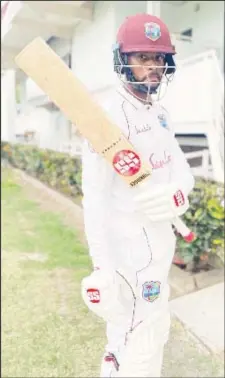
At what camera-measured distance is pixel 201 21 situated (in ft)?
24.7

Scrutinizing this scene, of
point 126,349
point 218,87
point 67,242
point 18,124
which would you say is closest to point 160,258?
point 126,349

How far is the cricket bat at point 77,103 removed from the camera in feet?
3.14

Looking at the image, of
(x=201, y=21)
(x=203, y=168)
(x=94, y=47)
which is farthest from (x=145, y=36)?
(x=201, y=21)

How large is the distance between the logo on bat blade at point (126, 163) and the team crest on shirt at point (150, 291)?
390 millimetres

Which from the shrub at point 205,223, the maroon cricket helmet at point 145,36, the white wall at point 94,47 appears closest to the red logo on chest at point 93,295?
the maroon cricket helmet at point 145,36

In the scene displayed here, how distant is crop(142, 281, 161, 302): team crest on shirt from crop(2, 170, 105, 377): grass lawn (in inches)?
12.7

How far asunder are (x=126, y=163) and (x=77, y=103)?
0.66 feet

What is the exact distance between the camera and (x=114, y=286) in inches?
46.4

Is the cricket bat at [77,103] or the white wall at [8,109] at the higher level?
the cricket bat at [77,103]

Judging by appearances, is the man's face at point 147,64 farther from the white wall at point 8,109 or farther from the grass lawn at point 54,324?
the white wall at point 8,109

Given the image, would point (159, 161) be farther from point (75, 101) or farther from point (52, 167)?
point (52, 167)

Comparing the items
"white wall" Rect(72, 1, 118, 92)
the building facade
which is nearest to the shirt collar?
the building facade

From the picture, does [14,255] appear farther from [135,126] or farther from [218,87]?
[218,87]

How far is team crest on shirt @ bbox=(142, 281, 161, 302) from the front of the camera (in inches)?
48.1
